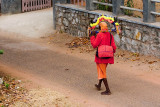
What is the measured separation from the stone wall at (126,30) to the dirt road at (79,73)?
1.36ft

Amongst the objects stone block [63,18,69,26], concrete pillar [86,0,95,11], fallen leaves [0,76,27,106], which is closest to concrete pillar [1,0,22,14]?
stone block [63,18,69,26]

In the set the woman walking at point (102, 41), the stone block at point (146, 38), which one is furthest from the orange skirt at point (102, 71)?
the stone block at point (146, 38)

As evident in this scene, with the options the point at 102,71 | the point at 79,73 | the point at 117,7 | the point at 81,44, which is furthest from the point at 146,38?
the point at 102,71

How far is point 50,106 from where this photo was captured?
816 cm

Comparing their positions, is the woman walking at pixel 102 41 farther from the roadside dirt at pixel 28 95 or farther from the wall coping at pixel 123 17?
the wall coping at pixel 123 17

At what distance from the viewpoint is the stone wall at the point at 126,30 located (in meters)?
11.1

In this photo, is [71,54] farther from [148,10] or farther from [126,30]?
[148,10]

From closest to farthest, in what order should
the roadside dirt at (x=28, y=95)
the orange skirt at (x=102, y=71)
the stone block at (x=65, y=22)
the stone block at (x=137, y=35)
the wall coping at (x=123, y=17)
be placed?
the roadside dirt at (x=28, y=95) → the orange skirt at (x=102, y=71) → the wall coping at (x=123, y=17) → the stone block at (x=137, y=35) → the stone block at (x=65, y=22)

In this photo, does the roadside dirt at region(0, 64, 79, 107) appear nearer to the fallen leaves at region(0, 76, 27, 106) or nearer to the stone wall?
the fallen leaves at region(0, 76, 27, 106)

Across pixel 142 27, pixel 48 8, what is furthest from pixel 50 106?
pixel 48 8

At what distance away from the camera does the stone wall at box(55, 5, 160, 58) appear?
11.1 metres

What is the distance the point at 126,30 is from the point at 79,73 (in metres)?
2.37

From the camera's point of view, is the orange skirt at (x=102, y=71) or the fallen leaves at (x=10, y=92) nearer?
the fallen leaves at (x=10, y=92)

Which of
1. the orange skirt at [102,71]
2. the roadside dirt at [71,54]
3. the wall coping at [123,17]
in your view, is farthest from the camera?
the wall coping at [123,17]
